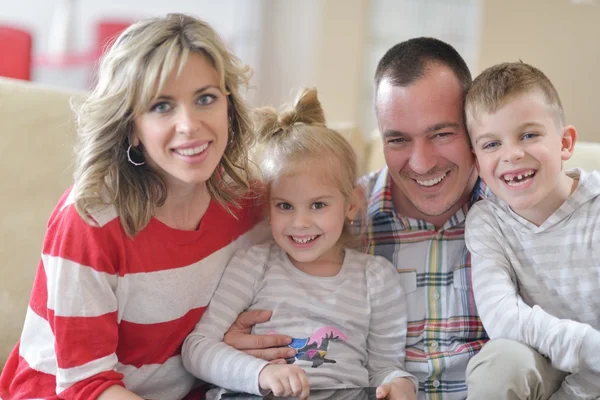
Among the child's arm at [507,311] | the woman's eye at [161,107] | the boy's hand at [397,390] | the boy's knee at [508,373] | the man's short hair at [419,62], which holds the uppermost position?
the man's short hair at [419,62]

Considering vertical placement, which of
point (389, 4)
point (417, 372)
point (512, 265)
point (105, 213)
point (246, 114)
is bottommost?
point (417, 372)

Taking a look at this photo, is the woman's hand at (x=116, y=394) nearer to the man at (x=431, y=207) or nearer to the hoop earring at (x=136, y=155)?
the hoop earring at (x=136, y=155)

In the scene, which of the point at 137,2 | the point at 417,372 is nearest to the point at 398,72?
the point at 417,372

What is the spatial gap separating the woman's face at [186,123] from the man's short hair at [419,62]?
0.51 meters

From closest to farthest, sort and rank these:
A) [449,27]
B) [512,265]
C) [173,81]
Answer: [173,81]
[512,265]
[449,27]

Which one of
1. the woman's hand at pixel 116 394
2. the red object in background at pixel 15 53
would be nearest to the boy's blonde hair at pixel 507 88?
the woman's hand at pixel 116 394

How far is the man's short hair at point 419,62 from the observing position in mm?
1710

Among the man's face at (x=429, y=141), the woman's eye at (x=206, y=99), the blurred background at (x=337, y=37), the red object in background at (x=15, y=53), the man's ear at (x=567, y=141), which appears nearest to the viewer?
the woman's eye at (x=206, y=99)

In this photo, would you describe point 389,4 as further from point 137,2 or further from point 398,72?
point 398,72

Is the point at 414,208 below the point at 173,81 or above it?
below

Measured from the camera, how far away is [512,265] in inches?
60.4

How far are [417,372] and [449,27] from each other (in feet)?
8.70

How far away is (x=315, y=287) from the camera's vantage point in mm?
1594

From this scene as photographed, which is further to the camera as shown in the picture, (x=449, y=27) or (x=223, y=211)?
(x=449, y=27)
